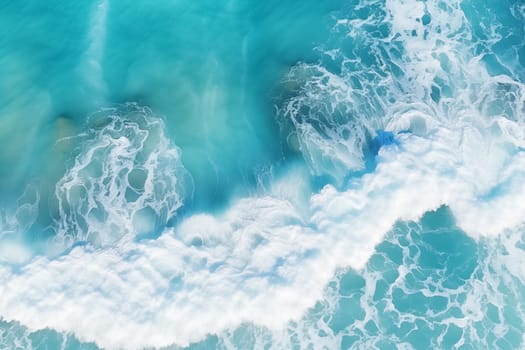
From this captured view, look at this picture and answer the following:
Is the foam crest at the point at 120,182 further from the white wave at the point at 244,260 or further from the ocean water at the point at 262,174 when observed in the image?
the white wave at the point at 244,260

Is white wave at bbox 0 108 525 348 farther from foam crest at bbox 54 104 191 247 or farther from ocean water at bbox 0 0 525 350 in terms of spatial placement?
foam crest at bbox 54 104 191 247

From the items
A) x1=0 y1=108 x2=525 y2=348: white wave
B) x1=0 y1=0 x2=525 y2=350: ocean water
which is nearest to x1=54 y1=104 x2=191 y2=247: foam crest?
x1=0 y1=0 x2=525 y2=350: ocean water

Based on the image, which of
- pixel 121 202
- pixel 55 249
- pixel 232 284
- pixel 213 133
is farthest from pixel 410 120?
pixel 55 249

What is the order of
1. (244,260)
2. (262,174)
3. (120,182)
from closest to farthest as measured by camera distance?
(244,260), (120,182), (262,174)

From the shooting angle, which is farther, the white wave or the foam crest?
the foam crest

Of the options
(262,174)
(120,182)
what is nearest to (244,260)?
(262,174)

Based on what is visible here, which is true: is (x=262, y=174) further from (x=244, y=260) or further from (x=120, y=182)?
(x=120, y=182)
